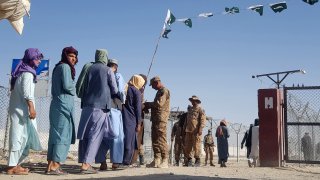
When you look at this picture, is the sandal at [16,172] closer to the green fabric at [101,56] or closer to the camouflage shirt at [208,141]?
the green fabric at [101,56]

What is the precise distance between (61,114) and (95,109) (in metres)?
0.55

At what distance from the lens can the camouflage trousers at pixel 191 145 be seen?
9581mm

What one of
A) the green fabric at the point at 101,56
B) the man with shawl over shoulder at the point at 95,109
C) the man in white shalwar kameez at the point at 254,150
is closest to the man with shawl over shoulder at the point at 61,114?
the man with shawl over shoulder at the point at 95,109

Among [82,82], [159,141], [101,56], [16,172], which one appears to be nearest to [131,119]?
[159,141]

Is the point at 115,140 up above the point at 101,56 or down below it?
below

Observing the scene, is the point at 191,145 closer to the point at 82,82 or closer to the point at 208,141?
the point at 82,82

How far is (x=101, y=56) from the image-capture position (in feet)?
21.0

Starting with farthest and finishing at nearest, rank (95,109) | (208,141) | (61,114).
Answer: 1. (208,141)
2. (95,109)
3. (61,114)

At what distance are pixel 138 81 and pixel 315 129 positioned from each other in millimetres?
3985

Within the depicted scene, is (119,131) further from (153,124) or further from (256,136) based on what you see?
(256,136)

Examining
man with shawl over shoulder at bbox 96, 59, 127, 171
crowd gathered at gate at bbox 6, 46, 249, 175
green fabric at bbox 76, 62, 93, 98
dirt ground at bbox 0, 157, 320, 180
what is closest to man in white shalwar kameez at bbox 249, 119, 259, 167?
dirt ground at bbox 0, 157, 320, 180

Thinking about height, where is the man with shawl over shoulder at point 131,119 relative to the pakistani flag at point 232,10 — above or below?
below

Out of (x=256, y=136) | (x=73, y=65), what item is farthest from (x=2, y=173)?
(x=256, y=136)

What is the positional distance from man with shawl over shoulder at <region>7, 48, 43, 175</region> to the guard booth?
510 centimetres
